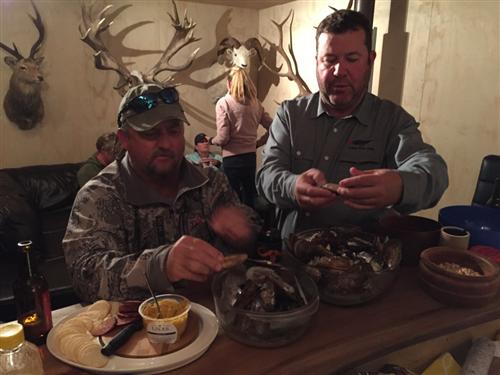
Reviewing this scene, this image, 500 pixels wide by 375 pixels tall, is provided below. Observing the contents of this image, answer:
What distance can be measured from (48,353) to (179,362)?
29 centimetres

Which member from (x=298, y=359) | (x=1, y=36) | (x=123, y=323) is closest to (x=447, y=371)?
(x=298, y=359)

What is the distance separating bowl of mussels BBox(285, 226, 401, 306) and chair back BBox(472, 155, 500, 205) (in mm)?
1679

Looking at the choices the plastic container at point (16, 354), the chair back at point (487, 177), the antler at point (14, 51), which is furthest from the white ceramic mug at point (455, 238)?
the antler at point (14, 51)

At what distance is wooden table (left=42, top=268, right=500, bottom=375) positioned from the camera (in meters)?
0.82

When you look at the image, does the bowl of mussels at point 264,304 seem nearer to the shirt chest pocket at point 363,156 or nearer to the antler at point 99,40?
the shirt chest pocket at point 363,156

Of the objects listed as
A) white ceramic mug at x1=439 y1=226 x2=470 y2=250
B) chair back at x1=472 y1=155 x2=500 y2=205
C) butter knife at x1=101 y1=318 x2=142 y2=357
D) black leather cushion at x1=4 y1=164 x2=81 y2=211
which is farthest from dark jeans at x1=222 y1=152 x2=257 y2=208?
butter knife at x1=101 y1=318 x2=142 y2=357

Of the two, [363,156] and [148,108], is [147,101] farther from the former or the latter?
[363,156]

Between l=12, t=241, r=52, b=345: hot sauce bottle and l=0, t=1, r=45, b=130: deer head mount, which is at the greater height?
l=0, t=1, r=45, b=130: deer head mount

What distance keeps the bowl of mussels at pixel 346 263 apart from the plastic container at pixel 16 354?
25.2 inches

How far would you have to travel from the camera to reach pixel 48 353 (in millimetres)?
851

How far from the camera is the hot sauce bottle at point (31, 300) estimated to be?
92cm

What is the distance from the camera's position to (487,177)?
98.1 inches

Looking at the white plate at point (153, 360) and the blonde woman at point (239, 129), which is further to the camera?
the blonde woman at point (239, 129)

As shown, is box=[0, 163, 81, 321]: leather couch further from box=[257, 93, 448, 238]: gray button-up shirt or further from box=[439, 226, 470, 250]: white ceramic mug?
box=[439, 226, 470, 250]: white ceramic mug
